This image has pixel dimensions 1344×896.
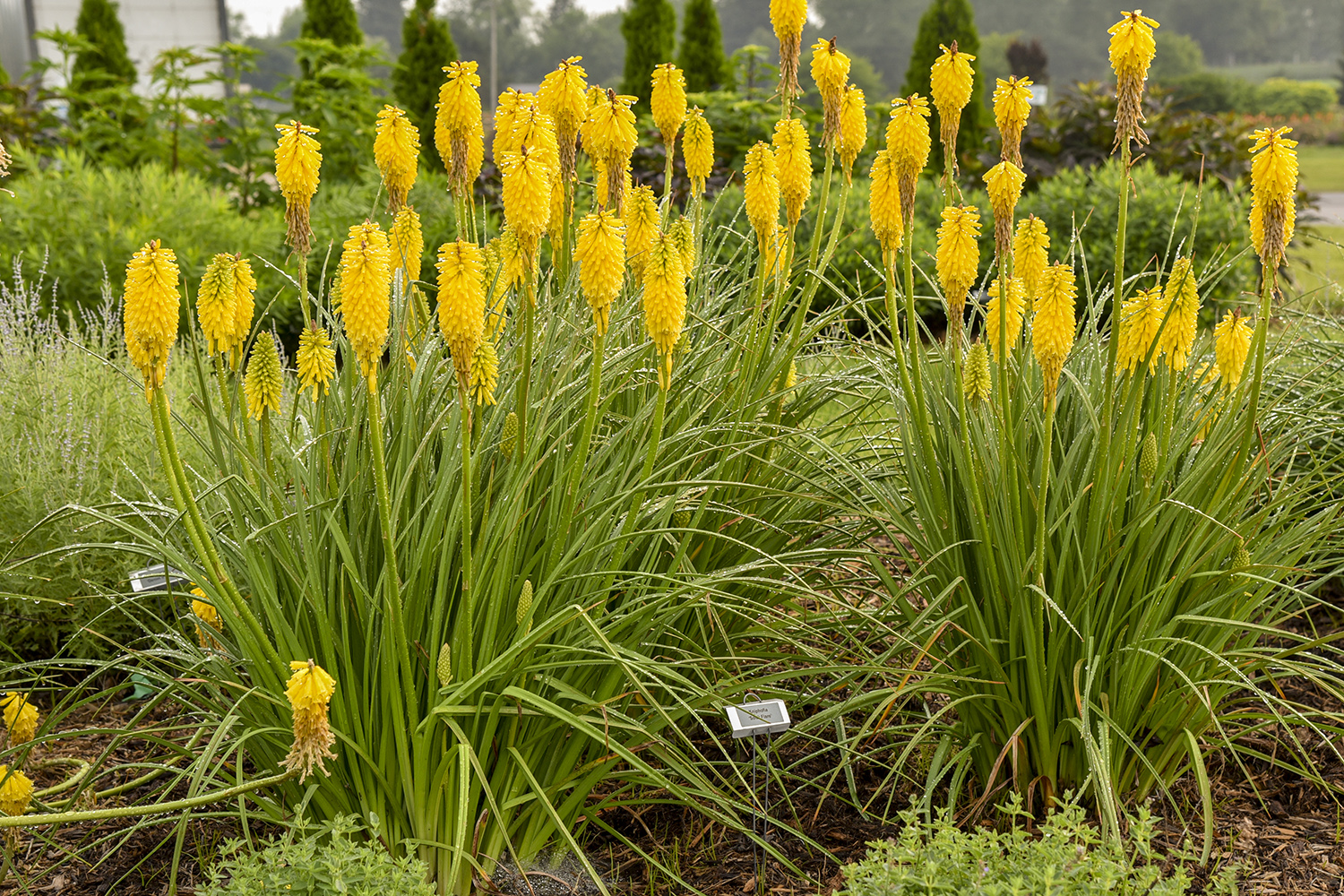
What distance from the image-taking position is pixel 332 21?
12789 mm

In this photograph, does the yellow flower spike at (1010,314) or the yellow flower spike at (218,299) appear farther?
the yellow flower spike at (1010,314)

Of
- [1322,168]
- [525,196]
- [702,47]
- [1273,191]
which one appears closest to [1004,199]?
[1273,191]

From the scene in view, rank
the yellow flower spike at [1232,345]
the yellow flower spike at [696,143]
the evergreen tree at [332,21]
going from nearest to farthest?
1. the yellow flower spike at [1232,345]
2. the yellow flower spike at [696,143]
3. the evergreen tree at [332,21]

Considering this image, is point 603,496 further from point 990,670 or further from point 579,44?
point 579,44

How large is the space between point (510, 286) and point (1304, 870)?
7.42 feet

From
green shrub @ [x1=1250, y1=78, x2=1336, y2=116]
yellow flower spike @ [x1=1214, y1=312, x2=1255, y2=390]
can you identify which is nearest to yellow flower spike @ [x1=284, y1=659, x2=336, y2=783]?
yellow flower spike @ [x1=1214, y1=312, x2=1255, y2=390]

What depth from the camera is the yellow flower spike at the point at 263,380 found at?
240cm

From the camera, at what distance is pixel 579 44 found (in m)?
72.0

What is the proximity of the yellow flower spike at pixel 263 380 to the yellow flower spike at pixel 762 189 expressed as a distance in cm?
110

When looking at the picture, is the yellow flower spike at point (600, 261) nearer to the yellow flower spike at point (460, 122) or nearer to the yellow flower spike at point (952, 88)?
the yellow flower spike at point (460, 122)

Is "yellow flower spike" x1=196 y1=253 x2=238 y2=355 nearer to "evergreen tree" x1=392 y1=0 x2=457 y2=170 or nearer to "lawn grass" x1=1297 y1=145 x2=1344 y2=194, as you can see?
"evergreen tree" x1=392 y1=0 x2=457 y2=170

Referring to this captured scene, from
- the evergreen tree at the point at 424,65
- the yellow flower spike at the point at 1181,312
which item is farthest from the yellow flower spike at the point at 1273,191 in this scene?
the evergreen tree at the point at 424,65

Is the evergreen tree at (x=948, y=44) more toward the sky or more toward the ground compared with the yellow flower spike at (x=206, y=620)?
more toward the sky

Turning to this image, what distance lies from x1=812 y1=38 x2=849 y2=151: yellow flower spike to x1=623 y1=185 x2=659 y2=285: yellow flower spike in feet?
1.56
